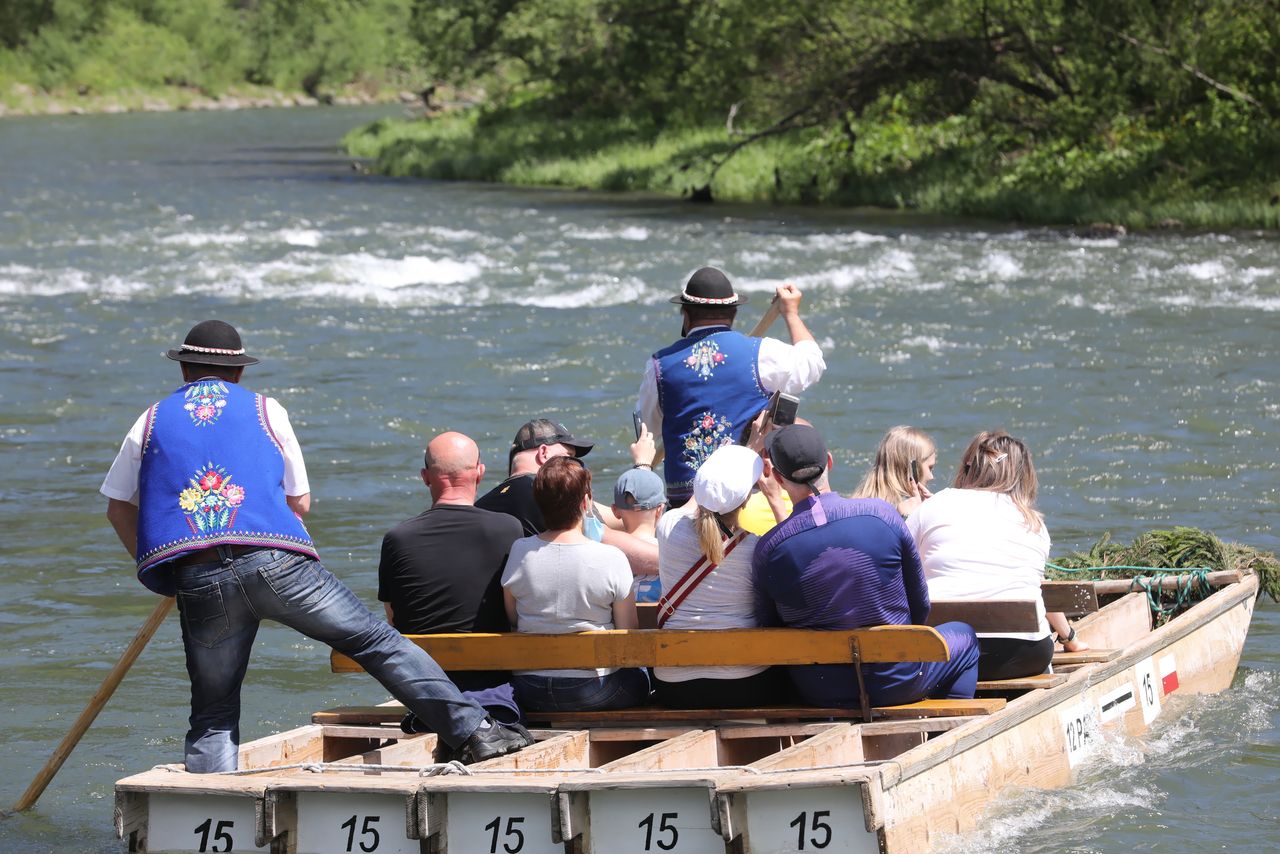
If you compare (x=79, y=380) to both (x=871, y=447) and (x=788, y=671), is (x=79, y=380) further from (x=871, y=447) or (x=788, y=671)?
(x=788, y=671)

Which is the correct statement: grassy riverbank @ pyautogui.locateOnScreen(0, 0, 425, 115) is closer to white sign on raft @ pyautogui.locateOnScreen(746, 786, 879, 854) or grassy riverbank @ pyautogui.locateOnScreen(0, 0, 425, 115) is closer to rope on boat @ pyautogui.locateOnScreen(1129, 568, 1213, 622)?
rope on boat @ pyautogui.locateOnScreen(1129, 568, 1213, 622)

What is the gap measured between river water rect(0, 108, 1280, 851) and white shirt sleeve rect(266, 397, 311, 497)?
1.72 metres

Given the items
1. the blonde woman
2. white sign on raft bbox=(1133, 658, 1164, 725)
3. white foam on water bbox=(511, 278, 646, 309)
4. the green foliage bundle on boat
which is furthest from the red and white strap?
white foam on water bbox=(511, 278, 646, 309)

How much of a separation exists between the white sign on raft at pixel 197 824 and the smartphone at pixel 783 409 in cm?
268

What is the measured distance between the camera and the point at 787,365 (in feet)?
25.9

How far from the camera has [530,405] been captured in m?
16.2

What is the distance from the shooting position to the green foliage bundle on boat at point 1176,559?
9492mm

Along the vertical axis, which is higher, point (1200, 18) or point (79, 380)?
point (1200, 18)

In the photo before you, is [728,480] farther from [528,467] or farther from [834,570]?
[528,467]

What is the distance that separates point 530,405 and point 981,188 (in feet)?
51.5

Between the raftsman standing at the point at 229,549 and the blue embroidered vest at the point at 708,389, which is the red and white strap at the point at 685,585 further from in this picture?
the blue embroidered vest at the point at 708,389

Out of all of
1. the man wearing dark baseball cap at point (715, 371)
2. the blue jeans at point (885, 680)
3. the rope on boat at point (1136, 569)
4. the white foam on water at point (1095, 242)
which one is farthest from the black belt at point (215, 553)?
the white foam on water at point (1095, 242)

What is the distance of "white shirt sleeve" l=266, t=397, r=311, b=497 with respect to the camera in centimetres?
637

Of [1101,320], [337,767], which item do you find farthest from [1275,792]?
[1101,320]
